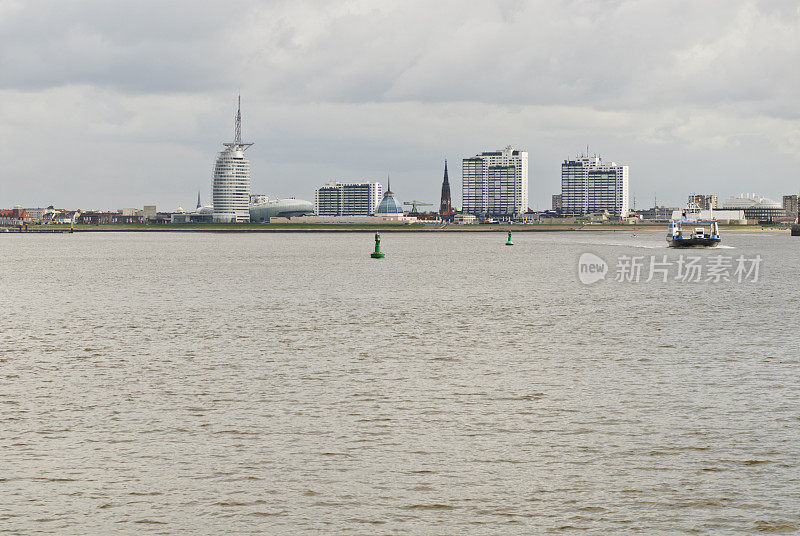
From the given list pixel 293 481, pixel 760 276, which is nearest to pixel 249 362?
pixel 293 481

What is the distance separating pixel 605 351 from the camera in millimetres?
38969

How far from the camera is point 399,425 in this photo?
23922mm

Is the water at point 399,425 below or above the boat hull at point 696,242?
below

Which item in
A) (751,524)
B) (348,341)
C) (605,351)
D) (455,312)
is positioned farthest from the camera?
(455,312)

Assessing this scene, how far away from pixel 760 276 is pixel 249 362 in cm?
7756

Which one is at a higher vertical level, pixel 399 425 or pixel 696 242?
pixel 696 242

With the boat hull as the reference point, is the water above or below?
below

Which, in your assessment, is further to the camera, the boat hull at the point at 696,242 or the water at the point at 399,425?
the boat hull at the point at 696,242

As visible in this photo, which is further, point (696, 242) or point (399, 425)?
point (696, 242)

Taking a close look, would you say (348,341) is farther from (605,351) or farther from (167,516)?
(167,516)

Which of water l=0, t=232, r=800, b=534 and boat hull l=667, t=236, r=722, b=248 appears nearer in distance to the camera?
water l=0, t=232, r=800, b=534

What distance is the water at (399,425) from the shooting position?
16.8m

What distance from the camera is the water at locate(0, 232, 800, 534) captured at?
16.8m

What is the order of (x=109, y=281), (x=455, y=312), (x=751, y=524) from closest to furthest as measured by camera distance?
(x=751, y=524)
(x=455, y=312)
(x=109, y=281)
